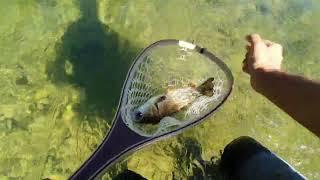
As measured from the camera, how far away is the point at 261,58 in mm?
2660

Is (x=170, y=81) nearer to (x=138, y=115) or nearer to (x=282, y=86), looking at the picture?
(x=138, y=115)

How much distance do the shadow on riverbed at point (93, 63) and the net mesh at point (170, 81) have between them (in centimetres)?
28

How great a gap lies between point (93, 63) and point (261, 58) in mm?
1251

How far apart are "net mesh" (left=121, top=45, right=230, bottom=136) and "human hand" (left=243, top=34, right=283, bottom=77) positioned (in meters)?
0.32

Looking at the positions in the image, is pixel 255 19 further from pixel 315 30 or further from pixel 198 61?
pixel 198 61

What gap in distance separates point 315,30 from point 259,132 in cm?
103

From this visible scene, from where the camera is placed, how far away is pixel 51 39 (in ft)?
11.6

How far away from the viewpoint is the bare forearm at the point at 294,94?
218 centimetres

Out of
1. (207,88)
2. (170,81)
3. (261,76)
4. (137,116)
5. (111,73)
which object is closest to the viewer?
(261,76)

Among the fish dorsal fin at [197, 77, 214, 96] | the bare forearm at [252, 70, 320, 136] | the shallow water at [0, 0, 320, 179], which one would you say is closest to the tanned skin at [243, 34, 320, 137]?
the bare forearm at [252, 70, 320, 136]

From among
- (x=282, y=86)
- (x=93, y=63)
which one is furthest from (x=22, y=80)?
(x=282, y=86)

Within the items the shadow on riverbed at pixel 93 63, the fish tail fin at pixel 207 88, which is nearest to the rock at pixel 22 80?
the shadow on riverbed at pixel 93 63

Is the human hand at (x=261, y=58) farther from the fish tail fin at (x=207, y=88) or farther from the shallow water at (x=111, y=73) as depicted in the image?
the shallow water at (x=111, y=73)

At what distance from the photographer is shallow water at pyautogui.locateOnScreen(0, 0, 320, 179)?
3162 millimetres
